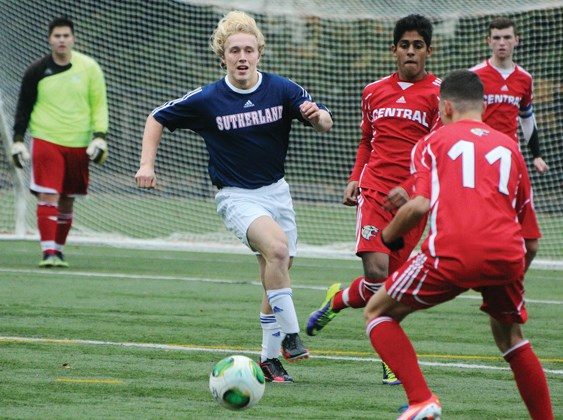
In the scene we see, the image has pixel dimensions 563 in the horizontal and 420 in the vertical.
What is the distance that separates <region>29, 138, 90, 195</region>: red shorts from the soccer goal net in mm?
3081

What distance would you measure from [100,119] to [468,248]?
25.1 ft

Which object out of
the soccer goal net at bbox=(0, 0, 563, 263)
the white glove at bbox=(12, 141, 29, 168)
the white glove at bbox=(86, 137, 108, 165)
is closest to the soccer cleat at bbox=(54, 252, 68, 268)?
the white glove at bbox=(12, 141, 29, 168)

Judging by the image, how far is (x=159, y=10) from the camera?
16578 millimetres

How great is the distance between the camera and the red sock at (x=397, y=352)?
A: 4.44 meters

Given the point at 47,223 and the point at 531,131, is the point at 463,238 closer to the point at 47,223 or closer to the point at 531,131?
the point at 531,131

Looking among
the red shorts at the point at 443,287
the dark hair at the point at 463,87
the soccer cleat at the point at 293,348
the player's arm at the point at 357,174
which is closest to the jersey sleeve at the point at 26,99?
the player's arm at the point at 357,174

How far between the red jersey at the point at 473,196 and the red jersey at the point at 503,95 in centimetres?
471

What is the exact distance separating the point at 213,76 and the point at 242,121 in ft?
38.5

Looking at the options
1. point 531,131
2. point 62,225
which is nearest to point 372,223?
point 531,131

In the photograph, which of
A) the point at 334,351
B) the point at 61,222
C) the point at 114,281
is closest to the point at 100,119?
the point at 61,222

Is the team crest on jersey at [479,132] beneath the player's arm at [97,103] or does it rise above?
above

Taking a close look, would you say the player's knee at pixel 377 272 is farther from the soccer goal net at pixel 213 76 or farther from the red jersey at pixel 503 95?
the soccer goal net at pixel 213 76

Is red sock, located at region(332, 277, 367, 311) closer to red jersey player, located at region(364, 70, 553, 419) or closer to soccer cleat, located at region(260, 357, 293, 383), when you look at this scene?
soccer cleat, located at region(260, 357, 293, 383)

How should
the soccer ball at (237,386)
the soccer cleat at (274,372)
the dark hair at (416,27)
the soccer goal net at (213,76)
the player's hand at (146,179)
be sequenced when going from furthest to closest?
the soccer goal net at (213,76), the dark hair at (416,27), the player's hand at (146,179), the soccer cleat at (274,372), the soccer ball at (237,386)
